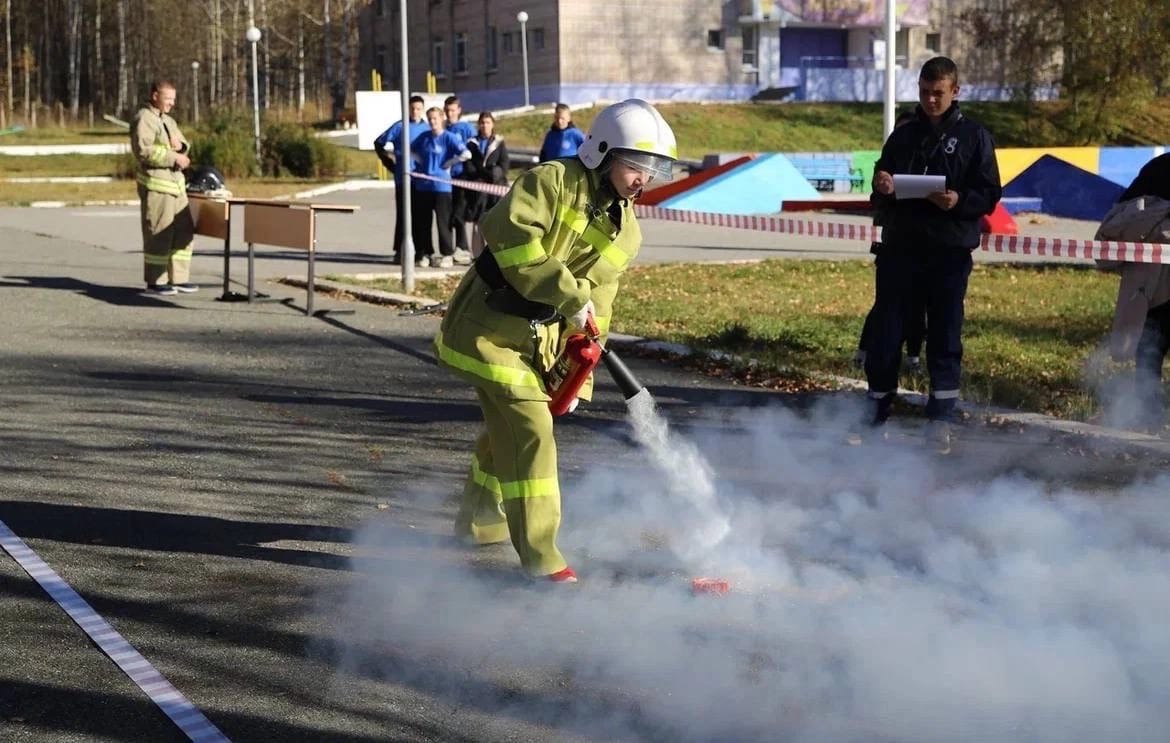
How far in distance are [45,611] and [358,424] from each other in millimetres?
3555

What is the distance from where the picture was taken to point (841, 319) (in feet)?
41.5

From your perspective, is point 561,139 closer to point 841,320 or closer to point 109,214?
point 841,320

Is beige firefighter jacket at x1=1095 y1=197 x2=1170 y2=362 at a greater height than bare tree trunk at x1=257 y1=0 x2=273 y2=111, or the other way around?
bare tree trunk at x1=257 y1=0 x2=273 y2=111

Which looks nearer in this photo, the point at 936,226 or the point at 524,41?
the point at 936,226

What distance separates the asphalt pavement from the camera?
453cm

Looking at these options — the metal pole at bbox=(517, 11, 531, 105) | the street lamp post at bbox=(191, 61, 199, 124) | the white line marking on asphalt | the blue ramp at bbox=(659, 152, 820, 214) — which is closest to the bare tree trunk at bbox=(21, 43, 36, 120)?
the street lamp post at bbox=(191, 61, 199, 124)

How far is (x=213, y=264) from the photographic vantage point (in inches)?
713

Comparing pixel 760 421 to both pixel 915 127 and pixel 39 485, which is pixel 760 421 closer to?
pixel 915 127

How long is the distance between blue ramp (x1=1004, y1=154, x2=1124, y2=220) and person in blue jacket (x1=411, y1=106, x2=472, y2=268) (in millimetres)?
11670

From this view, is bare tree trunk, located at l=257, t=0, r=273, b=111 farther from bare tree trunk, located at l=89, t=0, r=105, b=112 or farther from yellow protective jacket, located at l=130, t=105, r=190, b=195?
yellow protective jacket, located at l=130, t=105, r=190, b=195

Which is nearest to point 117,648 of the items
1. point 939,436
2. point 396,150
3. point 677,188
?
point 939,436

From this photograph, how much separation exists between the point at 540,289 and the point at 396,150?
492 inches

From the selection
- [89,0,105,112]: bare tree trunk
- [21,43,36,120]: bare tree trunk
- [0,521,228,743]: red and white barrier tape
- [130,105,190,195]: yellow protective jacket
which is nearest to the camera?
[0,521,228,743]: red and white barrier tape

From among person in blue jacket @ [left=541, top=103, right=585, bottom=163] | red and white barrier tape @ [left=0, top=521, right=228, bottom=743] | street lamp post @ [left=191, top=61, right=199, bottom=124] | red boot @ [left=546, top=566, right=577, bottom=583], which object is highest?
street lamp post @ [left=191, top=61, right=199, bottom=124]
